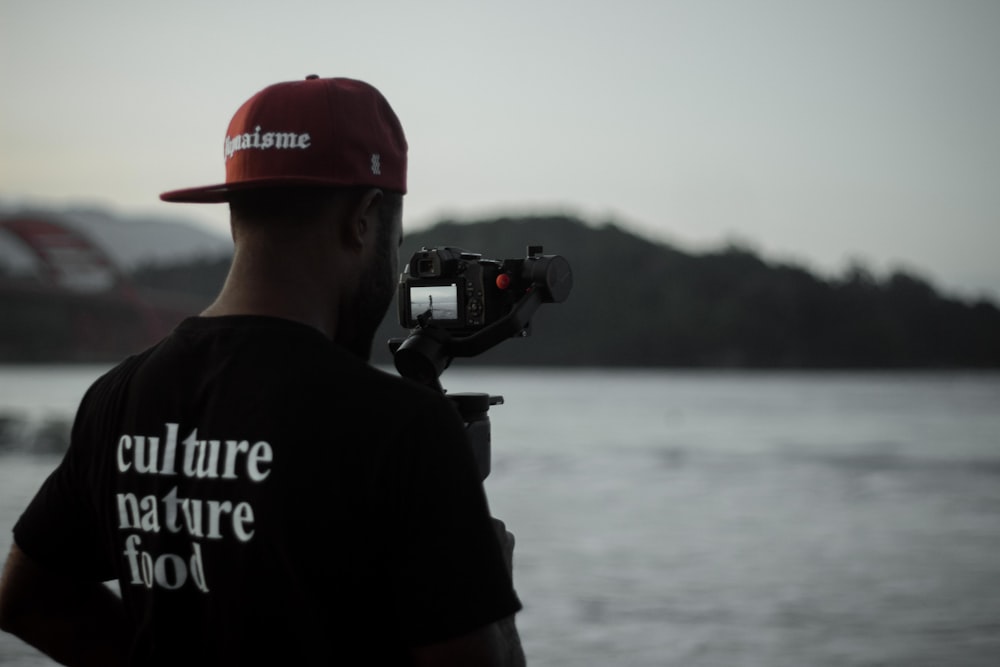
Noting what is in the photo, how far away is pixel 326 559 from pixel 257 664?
12 centimetres

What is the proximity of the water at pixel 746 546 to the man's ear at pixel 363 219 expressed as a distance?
4.25 m

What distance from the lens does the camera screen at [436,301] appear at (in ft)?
4.83

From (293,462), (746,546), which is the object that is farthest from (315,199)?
(746,546)

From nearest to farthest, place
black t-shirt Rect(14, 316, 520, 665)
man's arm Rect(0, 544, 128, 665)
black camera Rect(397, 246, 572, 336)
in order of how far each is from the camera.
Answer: black t-shirt Rect(14, 316, 520, 665) < man's arm Rect(0, 544, 128, 665) < black camera Rect(397, 246, 572, 336)

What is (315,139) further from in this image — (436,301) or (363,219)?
(436,301)

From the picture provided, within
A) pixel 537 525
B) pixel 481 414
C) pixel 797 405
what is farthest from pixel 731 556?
pixel 797 405

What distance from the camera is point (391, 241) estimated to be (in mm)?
1155

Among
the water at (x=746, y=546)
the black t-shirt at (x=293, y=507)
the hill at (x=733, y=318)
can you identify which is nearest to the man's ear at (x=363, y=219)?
the black t-shirt at (x=293, y=507)

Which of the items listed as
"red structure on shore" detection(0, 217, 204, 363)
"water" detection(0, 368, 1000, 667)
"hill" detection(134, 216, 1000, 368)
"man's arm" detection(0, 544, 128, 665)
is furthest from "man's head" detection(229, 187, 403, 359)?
"hill" detection(134, 216, 1000, 368)

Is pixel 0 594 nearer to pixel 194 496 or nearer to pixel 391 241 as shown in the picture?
pixel 194 496

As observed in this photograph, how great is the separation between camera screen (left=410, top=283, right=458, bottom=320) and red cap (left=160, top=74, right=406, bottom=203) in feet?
1.08

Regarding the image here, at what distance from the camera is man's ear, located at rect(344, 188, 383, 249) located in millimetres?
1117

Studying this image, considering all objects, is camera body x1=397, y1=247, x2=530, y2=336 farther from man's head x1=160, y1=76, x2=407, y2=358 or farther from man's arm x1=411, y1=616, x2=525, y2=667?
man's arm x1=411, y1=616, x2=525, y2=667

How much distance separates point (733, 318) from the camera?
96.9 m
